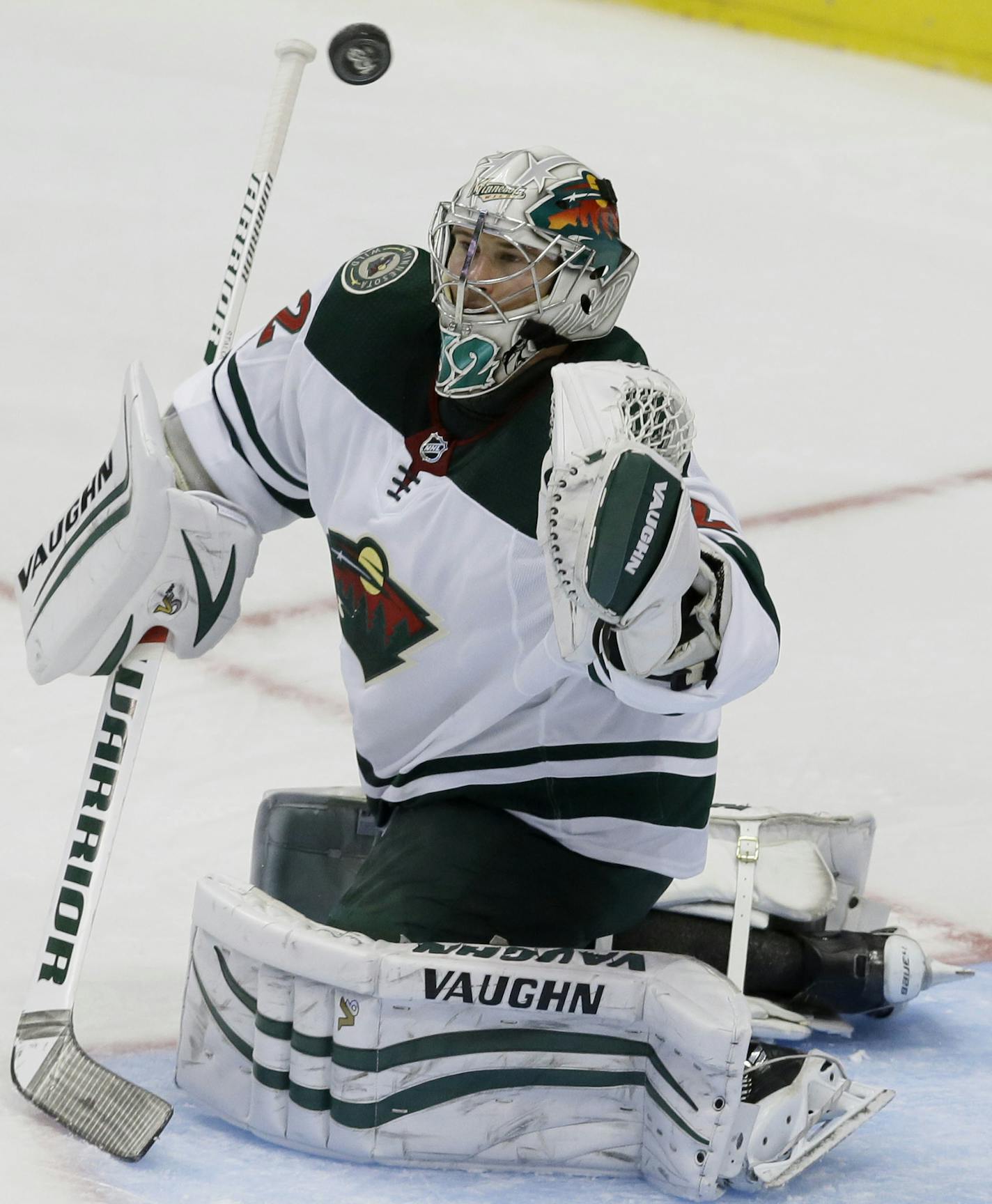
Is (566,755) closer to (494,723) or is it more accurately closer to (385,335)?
(494,723)

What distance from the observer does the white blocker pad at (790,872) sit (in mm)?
2484

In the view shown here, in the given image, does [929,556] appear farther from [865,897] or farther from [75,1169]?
[75,1169]

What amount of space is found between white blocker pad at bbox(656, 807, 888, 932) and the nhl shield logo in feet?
2.11

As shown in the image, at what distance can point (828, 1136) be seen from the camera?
6.61 feet

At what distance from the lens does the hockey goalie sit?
177 cm

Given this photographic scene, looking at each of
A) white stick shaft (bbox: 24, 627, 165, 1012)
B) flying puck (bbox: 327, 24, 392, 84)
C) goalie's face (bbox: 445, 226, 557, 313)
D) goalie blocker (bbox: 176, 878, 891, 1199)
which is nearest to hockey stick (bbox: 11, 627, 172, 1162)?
white stick shaft (bbox: 24, 627, 165, 1012)

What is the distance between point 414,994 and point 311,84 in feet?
15.4

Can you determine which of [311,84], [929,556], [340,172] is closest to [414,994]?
[929,556]

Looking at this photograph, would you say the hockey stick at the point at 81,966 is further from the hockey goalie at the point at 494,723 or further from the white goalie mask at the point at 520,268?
the white goalie mask at the point at 520,268

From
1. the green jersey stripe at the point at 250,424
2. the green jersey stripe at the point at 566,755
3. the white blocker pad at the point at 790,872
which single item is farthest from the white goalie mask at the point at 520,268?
the white blocker pad at the point at 790,872

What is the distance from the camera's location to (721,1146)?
189 centimetres

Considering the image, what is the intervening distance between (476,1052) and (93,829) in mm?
533

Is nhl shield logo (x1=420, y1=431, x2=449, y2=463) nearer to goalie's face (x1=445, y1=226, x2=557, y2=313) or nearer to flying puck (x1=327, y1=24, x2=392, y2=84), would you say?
goalie's face (x1=445, y1=226, x2=557, y2=313)

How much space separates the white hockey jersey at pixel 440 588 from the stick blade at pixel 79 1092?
488mm
